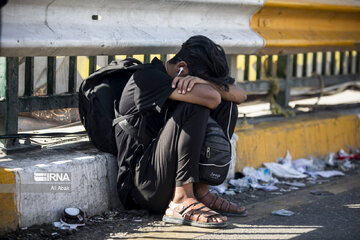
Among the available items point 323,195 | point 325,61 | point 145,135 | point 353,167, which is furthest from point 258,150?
point 325,61

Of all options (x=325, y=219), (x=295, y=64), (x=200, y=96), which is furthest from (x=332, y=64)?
(x=200, y=96)

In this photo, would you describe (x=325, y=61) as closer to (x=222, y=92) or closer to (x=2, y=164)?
(x=222, y=92)

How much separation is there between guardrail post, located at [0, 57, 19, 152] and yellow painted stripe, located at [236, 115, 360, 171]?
1.96 m

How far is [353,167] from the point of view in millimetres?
5773

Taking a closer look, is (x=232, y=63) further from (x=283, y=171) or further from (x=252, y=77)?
(x=283, y=171)

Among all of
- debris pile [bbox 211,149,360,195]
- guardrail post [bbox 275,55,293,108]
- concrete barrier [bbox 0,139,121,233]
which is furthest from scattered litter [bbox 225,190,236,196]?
guardrail post [bbox 275,55,293,108]

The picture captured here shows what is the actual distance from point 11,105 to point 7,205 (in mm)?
665

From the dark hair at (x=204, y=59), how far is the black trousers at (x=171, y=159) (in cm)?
27

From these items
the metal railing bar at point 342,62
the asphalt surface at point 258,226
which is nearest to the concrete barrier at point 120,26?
the asphalt surface at point 258,226

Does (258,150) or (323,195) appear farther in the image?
(258,150)

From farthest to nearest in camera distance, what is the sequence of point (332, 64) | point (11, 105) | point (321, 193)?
point (332, 64), point (321, 193), point (11, 105)

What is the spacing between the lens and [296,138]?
18.4 feet

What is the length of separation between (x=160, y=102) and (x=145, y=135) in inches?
12.2

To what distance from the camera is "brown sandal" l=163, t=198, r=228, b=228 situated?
3.71 m
